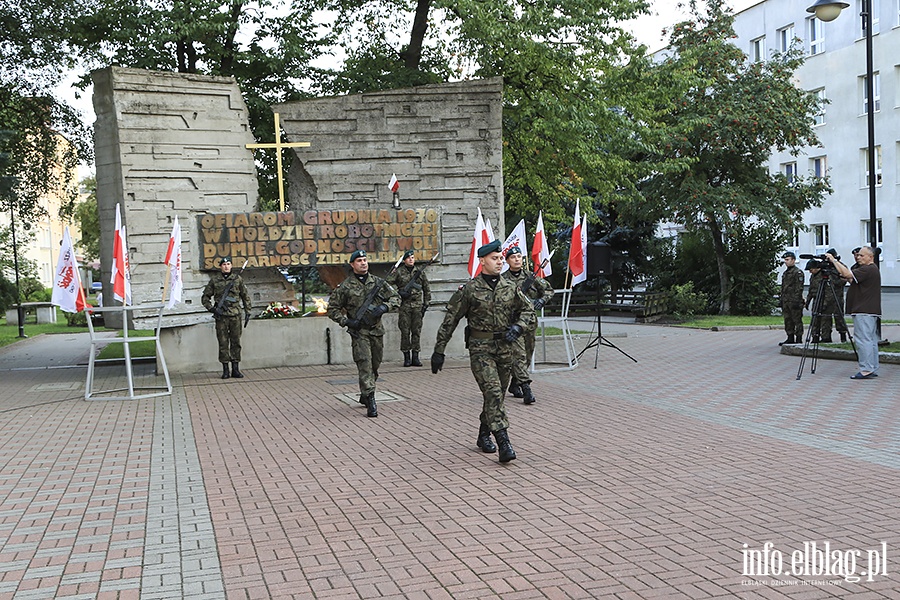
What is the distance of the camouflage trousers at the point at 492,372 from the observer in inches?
323

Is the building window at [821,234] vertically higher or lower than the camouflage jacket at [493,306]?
higher

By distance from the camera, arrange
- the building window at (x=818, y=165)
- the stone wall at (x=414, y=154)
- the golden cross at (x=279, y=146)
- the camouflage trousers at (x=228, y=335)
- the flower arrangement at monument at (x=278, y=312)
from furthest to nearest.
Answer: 1. the building window at (x=818, y=165)
2. the stone wall at (x=414, y=154)
3. the flower arrangement at monument at (x=278, y=312)
4. the golden cross at (x=279, y=146)
5. the camouflage trousers at (x=228, y=335)

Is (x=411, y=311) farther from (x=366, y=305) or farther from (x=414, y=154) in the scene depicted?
(x=366, y=305)

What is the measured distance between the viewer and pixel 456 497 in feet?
22.7

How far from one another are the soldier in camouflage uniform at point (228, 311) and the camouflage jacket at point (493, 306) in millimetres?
7728

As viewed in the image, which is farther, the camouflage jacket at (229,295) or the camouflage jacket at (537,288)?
the camouflage jacket at (229,295)

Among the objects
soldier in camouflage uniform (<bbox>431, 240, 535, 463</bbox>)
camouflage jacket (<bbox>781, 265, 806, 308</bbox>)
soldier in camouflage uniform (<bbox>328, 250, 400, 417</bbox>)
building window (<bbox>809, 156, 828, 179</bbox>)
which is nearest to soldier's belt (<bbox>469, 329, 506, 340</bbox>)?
soldier in camouflage uniform (<bbox>431, 240, 535, 463</bbox>)

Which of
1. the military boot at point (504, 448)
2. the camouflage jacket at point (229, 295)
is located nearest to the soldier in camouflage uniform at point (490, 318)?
the military boot at point (504, 448)

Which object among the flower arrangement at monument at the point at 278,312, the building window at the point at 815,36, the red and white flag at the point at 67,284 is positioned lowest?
the flower arrangement at monument at the point at 278,312

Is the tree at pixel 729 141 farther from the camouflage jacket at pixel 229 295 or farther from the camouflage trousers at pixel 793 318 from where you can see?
the camouflage jacket at pixel 229 295

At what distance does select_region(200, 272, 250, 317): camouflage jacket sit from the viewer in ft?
50.3

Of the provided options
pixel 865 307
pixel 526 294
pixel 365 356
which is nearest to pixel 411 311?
pixel 526 294

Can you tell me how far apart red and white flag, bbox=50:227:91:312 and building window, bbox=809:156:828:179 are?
39.1 metres

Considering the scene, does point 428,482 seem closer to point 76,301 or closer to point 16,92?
point 76,301
